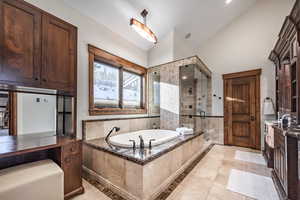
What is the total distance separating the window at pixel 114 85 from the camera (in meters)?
2.73

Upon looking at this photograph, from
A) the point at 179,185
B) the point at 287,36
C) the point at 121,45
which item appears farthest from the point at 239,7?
the point at 179,185

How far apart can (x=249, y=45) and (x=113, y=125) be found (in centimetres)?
435

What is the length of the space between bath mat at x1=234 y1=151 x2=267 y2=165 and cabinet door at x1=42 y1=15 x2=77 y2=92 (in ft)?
12.3

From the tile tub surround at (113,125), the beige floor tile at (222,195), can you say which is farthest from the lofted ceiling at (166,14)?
the beige floor tile at (222,195)

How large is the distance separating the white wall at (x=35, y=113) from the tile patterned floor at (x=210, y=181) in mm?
1021

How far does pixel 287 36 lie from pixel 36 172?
3.93 meters

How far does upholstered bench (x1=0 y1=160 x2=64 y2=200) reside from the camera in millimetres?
1155

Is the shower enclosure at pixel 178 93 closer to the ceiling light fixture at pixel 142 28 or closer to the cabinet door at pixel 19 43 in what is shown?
the ceiling light fixture at pixel 142 28

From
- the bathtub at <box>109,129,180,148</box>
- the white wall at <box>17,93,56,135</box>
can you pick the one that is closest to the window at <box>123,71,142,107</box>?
the bathtub at <box>109,129,180,148</box>

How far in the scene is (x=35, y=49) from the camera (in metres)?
1.66

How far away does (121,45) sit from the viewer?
3.21 meters

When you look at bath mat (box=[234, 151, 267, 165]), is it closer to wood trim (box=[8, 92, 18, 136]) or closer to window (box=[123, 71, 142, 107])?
window (box=[123, 71, 142, 107])

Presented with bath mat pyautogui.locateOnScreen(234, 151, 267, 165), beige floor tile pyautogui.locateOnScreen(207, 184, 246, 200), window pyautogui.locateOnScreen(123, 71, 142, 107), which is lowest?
bath mat pyautogui.locateOnScreen(234, 151, 267, 165)

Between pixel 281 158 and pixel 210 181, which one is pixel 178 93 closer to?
pixel 210 181
